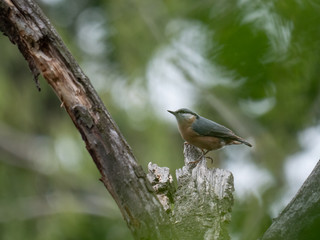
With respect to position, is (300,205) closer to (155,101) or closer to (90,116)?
(90,116)

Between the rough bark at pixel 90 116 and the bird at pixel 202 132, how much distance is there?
1575 mm

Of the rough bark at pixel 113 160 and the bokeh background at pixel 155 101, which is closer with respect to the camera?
the bokeh background at pixel 155 101

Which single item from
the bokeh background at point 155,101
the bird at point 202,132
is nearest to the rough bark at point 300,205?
the bokeh background at point 155,101

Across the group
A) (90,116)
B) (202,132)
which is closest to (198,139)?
(202,132)

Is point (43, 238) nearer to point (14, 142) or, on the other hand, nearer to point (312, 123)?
point (14, 142)

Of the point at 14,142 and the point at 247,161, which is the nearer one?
the point at 247,161

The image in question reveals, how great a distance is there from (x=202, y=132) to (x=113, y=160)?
67.1 inches

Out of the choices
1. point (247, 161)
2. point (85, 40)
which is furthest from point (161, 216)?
point (85, 40)

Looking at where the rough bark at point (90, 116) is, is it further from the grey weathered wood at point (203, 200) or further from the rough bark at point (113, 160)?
the grey weathered wood at point (203, 200)

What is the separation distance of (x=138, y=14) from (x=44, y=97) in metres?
2.73

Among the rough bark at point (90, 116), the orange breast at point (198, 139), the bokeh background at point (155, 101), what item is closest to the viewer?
the bokeh background at point (155, 101)

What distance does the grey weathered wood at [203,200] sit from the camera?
1.89m

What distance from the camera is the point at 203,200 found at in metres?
2.05

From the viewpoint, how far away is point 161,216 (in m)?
1.72
